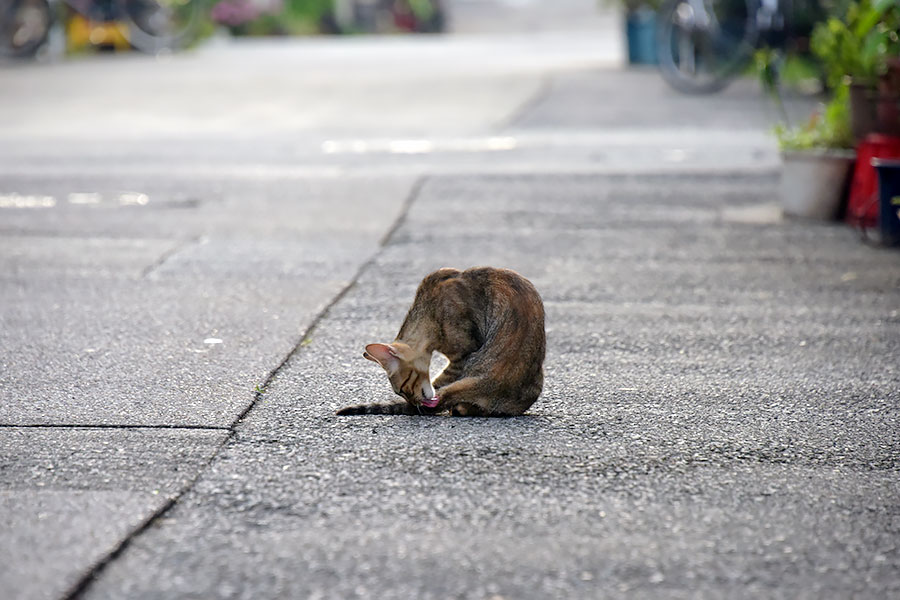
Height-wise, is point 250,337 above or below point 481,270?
below

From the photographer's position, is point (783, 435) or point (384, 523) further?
point (783, 435)

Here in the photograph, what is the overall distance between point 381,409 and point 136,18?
18827mm

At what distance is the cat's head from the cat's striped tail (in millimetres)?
78

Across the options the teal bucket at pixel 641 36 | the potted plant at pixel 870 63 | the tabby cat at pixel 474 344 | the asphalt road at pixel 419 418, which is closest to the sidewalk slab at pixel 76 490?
the asphalt road at pixel 419 418

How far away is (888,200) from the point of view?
6.30m

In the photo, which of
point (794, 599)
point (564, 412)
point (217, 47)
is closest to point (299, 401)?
point (564, 412)

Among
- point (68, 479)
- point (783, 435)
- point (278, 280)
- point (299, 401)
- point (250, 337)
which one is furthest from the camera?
point (278, 280)

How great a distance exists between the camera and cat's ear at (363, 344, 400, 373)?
11.7 ft

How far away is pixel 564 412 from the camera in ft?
12.8

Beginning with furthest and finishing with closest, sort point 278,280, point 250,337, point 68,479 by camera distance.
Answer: point 278,280, point 250,337, point 68,479

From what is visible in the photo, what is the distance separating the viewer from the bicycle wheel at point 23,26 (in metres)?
18.5

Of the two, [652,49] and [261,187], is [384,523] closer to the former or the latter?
[261,187]

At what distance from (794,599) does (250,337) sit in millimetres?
2713

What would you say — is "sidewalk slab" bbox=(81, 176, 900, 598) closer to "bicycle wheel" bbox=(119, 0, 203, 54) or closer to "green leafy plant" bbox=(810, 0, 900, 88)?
"green leafy plant" bbox=(810, 0, 900, 88)
